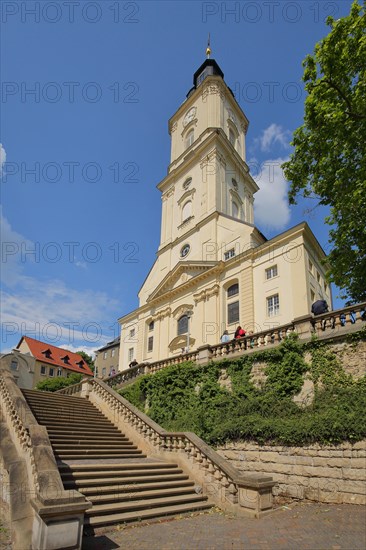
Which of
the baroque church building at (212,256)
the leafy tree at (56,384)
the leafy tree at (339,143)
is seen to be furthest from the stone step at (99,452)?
the leafy tree at (56,384)

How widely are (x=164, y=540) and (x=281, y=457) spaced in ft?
18.6

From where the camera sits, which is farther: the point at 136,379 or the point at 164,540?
the point at 136,379

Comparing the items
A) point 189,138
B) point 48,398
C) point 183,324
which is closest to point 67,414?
point 48,398

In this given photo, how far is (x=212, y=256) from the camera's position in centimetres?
3131

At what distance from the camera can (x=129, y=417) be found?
14.0 meters

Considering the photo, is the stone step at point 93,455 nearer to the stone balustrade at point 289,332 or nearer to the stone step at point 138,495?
the stone step at point 138,495

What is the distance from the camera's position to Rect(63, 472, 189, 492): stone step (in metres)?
8.34

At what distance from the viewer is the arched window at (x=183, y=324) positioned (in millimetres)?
31312

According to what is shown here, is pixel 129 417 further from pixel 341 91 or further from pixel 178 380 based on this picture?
pixel 341 91

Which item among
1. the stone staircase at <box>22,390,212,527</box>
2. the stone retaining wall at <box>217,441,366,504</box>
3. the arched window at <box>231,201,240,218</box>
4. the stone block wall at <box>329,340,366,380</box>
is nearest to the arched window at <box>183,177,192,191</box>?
the arched window at <box>231,201,240,218</box>

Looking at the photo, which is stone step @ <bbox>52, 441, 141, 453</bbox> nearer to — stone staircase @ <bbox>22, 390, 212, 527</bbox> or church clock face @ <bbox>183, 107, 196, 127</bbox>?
stone staircase @ <bbox>22, 390, 212, 527</bbox>

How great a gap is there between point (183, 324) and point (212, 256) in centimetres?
651

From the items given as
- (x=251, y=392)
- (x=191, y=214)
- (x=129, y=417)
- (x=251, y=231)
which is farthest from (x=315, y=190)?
(x=191, y=214)

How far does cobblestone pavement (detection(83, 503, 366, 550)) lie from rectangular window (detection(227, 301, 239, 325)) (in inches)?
753
